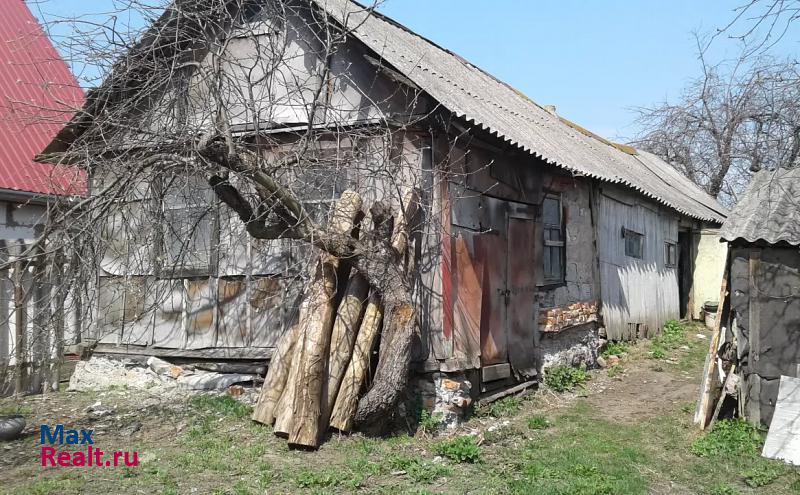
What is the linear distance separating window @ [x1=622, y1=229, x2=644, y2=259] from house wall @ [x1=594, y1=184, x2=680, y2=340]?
86 millimetres

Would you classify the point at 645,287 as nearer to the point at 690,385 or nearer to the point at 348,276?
the point at 690,385

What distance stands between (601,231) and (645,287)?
2.52 meters

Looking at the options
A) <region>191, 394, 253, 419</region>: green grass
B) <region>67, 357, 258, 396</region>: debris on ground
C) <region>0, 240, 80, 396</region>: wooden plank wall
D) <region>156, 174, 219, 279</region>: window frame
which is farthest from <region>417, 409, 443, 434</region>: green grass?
<region>0, 240, 80, 396</region>: wooden plank wall

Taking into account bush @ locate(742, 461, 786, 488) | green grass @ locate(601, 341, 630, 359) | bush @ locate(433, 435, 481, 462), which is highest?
green grass @ locate(601, 341, 630, 359)

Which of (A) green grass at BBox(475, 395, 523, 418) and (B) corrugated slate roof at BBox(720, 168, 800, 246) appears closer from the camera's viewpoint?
(B) corrugated slate roof at BBox(720, 168, 800, 246)

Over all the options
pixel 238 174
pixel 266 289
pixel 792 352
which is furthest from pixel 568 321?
pixel 238 174

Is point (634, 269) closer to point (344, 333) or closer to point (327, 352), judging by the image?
point (344, 333)

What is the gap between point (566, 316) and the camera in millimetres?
9719

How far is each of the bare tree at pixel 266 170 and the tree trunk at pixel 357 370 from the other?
0.12 metres

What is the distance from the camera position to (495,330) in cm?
826

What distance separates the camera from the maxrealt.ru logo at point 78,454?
5949 mm

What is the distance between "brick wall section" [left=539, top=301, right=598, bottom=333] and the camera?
9281 millimetres

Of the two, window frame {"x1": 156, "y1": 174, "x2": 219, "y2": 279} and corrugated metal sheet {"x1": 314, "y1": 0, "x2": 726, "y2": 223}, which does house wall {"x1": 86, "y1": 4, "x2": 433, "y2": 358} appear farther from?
corrugated metal sheet {"x1": 314, "y1": 0, "x2": 726, "y2": 223}

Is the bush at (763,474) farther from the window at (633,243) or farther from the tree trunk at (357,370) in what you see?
→ the window at (633,243)
